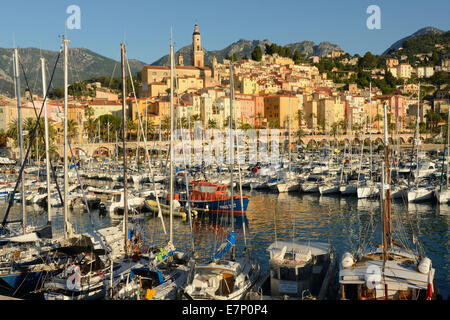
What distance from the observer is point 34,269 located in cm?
1517

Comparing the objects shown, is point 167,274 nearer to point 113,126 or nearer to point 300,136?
point 113,126

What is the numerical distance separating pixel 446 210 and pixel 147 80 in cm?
8956

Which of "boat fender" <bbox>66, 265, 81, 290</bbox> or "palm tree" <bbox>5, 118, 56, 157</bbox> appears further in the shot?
"palm tree" <bbox>5, 118, 56, 157</bbox>

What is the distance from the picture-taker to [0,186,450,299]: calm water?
2128cm

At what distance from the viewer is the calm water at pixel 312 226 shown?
21.3 metres

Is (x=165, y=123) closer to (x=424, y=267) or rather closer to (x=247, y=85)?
(x=247, y=85)

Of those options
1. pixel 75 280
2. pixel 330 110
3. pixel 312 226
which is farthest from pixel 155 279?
pixel 330 110

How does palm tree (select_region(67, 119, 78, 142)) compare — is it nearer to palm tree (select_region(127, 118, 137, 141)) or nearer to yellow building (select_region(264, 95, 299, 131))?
palm tree (select_region(127, 118, 137, 141))

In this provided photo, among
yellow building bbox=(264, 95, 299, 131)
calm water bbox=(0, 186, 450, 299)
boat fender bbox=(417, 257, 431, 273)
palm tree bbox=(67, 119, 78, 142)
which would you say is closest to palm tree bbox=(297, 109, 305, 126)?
yellow building bbox=(264, 95, 299, 131)

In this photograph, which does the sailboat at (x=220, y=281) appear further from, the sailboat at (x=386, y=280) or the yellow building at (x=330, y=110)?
the yellow building at (x=330, y=110)

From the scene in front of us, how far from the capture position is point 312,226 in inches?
1051

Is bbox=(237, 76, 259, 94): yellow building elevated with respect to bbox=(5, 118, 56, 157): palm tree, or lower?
elevated

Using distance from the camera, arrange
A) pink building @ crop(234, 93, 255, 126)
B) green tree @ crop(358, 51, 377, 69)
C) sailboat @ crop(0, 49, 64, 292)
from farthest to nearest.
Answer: green tree @ crop(358, 51, 377, 69), pink building @ crop(234, 93, 255, 126), sailboat @ crop(0, 49, 64, 292)
